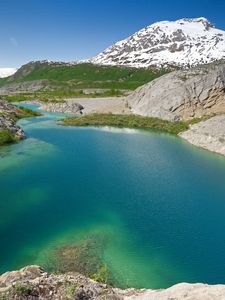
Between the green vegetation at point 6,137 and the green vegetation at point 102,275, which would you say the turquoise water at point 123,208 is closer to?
the green vegetation at point 102,275

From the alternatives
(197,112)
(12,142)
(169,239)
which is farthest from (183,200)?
(197,112)

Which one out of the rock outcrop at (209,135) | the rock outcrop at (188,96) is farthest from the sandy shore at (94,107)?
the rock outcrop at (209,135)

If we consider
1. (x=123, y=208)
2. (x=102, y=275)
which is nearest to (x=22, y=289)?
(x=102, y=275)

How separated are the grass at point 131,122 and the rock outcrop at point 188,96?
3860 millimetres

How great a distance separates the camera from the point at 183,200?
31.1 metres

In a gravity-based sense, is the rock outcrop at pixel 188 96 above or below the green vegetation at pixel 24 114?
above

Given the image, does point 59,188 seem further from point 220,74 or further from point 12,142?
point 220,74

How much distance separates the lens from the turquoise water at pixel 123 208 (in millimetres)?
20625

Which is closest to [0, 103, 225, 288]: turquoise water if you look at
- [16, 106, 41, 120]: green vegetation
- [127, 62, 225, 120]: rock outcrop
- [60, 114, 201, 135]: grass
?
[60, 114, 201, 135]: grass

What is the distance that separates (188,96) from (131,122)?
46.3 ft

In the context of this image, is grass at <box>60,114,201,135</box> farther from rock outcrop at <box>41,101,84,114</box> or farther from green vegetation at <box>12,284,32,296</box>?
green vegetation at <box>12,284,32,296</box>

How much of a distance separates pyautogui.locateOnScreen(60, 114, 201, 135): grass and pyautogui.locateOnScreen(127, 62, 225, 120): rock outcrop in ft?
12.7

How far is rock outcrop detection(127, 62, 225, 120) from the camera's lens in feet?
255

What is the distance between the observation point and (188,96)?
79.0 metres
